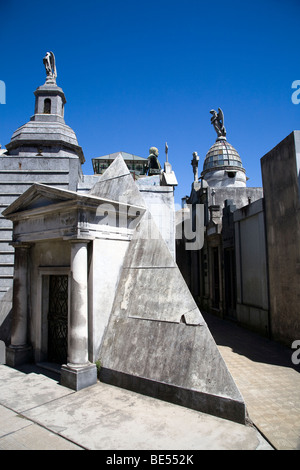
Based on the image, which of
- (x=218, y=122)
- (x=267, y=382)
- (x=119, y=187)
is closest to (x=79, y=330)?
(x=119, y=187)

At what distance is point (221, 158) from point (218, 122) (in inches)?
238

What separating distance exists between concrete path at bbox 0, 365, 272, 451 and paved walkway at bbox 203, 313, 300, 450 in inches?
17.5

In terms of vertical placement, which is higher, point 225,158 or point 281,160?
point 225,158

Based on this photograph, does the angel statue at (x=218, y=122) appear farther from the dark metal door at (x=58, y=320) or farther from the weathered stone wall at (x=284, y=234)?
the dark metal door at (x=58, y=320)

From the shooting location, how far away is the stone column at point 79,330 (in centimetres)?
598

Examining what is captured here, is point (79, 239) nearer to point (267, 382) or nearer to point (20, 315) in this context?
point (20, 315)

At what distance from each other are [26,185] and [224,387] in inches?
411

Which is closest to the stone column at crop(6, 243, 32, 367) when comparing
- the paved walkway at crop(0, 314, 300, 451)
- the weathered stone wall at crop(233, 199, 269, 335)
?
the paved walkway at crop(0, 314, 300, 451)

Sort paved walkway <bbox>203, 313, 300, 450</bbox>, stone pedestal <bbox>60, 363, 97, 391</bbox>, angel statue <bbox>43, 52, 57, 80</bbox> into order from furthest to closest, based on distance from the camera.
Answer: angel statue <bbox>43, 52, 57, 80</bbox>, stone pedestal <bbox>60, 363, 97, 391</bbox>, paved walkway <bbox>203, 313, 300, 450</bbox>

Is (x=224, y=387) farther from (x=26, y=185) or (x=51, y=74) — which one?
(x=51, y=74)

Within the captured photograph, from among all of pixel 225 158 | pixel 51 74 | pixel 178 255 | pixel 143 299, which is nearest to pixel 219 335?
pixel 143 299

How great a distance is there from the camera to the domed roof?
24.8m

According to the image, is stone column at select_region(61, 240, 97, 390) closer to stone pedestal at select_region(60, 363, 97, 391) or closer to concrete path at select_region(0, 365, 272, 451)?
stone pedestal at select_region(60, 363, 97, 391)
